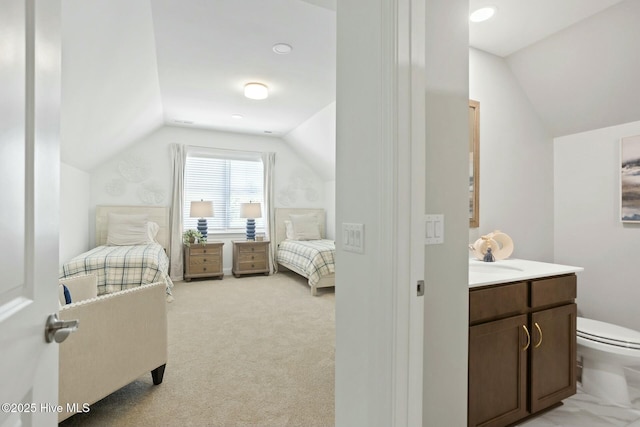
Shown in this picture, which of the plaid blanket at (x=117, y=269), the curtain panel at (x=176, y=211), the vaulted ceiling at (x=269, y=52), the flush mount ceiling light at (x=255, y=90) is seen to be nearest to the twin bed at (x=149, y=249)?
the plaid blanket at (x=117, y=269)

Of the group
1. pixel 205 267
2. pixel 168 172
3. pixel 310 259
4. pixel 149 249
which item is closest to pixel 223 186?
pixel 168 172

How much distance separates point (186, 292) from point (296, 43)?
3.55 m

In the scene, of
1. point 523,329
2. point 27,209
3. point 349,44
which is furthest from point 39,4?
point 523,329

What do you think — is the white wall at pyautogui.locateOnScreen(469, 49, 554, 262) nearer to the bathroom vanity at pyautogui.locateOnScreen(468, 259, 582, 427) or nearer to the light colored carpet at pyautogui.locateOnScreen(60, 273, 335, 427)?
the bathroom vanity at pyautogui.locateOnScreen(468, 259, 582, 427)

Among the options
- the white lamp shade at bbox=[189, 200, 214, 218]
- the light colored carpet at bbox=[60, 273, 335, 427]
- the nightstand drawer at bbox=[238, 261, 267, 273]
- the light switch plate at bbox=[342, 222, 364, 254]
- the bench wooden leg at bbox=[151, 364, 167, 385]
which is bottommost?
the light colored carpet at bbox=[60, 273, 335, 427]

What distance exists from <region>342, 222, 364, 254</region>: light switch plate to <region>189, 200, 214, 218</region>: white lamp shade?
4.48 m

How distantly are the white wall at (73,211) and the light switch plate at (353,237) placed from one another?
3.82 meters

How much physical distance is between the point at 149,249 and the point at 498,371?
13.8 feet

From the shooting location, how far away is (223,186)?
590 cm

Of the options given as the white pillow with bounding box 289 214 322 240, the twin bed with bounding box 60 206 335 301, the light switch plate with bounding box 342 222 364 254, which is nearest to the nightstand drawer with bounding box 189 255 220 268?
the twin bed with bounding box 60 206 335 301

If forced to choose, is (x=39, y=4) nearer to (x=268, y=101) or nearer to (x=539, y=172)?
(x=539, y=172)

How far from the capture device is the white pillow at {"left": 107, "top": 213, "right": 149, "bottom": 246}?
15.4 feet

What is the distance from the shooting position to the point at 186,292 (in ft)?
14.6

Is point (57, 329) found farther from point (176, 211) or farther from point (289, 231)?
point (289, 231)
